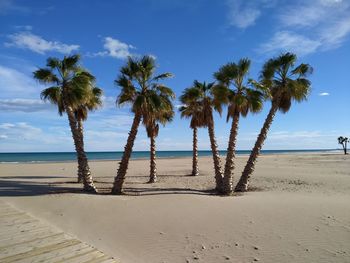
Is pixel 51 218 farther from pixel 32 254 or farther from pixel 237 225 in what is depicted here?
pixel 237 225

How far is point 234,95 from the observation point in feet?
57.1

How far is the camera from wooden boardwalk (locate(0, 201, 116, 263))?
6805mm

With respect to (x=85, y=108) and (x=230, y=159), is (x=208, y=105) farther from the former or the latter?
(x=85, y=108)

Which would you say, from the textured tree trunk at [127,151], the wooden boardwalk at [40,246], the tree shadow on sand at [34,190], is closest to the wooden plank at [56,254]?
the wooden boardwalk at [40,246]

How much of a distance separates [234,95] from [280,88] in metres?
2.77

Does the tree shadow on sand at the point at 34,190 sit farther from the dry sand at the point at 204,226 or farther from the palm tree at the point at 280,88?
the palm tree at the point at 280,88

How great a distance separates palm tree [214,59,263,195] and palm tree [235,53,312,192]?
874mm

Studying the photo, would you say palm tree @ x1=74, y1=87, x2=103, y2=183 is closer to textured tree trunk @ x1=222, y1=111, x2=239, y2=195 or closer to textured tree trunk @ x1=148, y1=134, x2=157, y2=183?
textured tree trunk @ x1=148, y1=134, x2=157, y2=183

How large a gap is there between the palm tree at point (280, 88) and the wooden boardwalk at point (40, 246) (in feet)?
39.7

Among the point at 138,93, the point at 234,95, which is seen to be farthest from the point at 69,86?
the point at 234,95

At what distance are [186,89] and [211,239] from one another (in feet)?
44.4

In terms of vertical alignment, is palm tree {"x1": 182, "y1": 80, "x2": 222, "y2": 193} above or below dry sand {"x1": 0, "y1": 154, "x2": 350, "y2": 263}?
above

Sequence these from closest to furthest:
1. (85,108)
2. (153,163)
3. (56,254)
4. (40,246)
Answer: (56,254)
(40,246)
(85,108)
(153,163)

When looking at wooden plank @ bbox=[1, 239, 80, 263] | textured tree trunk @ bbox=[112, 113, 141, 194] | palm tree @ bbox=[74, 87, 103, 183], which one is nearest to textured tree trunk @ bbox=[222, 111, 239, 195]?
textured tree trunk @ bbox=[112, 113, 141, 194]
